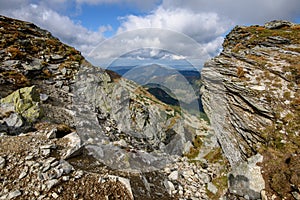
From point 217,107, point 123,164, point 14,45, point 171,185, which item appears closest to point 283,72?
point 217,107

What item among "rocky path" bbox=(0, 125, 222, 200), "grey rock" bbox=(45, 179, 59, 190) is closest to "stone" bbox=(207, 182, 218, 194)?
"rocky path" bbox=(0, 125, 222, 200)

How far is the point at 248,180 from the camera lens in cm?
847

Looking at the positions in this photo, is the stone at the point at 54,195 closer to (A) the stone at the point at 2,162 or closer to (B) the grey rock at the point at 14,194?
(B) the grey rock at the point at 14,194

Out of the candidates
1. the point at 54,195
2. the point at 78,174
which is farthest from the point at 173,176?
the point at 54,195

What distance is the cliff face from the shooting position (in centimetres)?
823

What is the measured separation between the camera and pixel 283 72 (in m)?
10.4

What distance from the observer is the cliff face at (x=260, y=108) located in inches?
324

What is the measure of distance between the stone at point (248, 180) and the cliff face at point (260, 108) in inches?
13.7

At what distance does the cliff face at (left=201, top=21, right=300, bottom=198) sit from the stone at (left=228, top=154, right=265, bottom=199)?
35 centimetres

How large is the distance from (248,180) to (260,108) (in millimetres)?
4292

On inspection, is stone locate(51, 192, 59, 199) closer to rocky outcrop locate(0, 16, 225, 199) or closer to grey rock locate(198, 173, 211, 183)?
rocky outcrop locate(0, 16, 225, 199)

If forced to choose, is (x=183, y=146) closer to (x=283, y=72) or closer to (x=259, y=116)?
(x=259, y=116)

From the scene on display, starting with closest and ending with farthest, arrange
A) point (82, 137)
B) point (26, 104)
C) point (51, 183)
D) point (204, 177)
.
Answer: point (51, 183) < point (204, 177) < point (82, 137) < point (26, 104)

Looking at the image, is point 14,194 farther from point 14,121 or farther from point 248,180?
point 248,180
